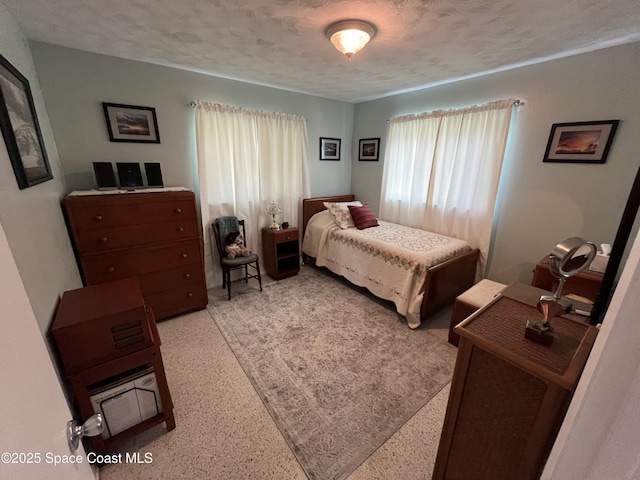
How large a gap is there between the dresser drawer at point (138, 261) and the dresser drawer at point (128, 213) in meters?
0.25

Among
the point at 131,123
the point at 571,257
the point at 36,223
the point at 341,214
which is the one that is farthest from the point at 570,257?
the point at 131,123

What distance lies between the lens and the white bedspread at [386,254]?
2438mm

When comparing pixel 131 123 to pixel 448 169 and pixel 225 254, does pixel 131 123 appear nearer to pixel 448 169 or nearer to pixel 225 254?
pixel 225 254

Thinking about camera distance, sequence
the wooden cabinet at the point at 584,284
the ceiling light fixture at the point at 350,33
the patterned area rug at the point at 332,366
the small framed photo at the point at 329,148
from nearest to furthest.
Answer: the patterned area rug at the point at 332,366, the ceiling light fixture at the point at 350,33, the wooden cabinet at the point at 584,284, the small framed photo at the point at 329,148

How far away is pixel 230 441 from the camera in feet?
4.75

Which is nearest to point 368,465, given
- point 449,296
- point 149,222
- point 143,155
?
point 449,296

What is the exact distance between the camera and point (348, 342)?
2.24m

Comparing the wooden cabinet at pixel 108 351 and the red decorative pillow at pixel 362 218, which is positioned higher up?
the red decorative pillow at pixel 362 218

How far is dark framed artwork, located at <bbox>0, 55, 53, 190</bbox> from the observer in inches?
45.8

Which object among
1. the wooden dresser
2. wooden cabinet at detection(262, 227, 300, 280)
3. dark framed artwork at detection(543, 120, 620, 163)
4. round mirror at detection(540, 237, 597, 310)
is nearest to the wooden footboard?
dark framed artwork at detection(543, 120, 620, 163)

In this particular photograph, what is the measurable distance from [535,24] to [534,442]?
229 centimetres

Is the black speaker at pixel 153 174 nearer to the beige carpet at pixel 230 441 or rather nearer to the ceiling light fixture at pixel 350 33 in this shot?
the beige carpet at pixel 230 441

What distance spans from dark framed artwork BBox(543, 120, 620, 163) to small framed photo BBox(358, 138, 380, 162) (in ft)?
6.61

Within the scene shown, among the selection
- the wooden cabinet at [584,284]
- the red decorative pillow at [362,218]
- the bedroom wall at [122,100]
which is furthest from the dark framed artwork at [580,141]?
the bedroom wall at [122,100]
